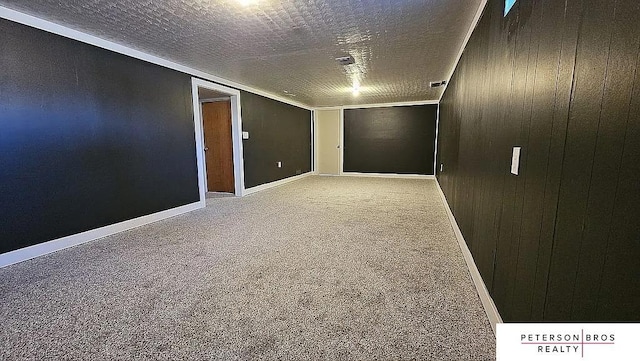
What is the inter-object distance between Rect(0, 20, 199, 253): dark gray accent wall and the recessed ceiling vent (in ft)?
7.66

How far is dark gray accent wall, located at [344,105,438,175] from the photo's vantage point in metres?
7.05

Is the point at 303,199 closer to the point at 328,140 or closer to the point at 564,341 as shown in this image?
the point at 328,140

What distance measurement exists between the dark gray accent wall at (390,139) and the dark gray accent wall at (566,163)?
18.7 ft

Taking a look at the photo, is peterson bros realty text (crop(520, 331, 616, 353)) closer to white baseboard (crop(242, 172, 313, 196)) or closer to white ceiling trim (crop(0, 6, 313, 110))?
white ceiling trim (crop(0, 6, 313, 110))

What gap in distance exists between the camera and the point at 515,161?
1239 millimetres

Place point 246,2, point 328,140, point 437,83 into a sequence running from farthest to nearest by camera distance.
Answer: point 328,140 → point 437,83 → point 246,2

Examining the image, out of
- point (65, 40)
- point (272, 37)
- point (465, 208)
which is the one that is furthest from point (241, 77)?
point (465, 208)

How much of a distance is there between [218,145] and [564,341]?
5.62 meters

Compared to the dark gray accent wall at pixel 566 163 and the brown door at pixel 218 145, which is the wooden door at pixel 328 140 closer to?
the brown door at pixel 218 145

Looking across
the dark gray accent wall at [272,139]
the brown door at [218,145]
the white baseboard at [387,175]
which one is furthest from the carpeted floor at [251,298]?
the white baseboard at [387,175]

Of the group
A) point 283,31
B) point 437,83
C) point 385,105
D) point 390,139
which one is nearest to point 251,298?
point 283,31

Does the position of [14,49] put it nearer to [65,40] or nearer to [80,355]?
[65,40]

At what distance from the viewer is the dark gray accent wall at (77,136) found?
2.24 m

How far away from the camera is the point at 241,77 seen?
445 centimetres
